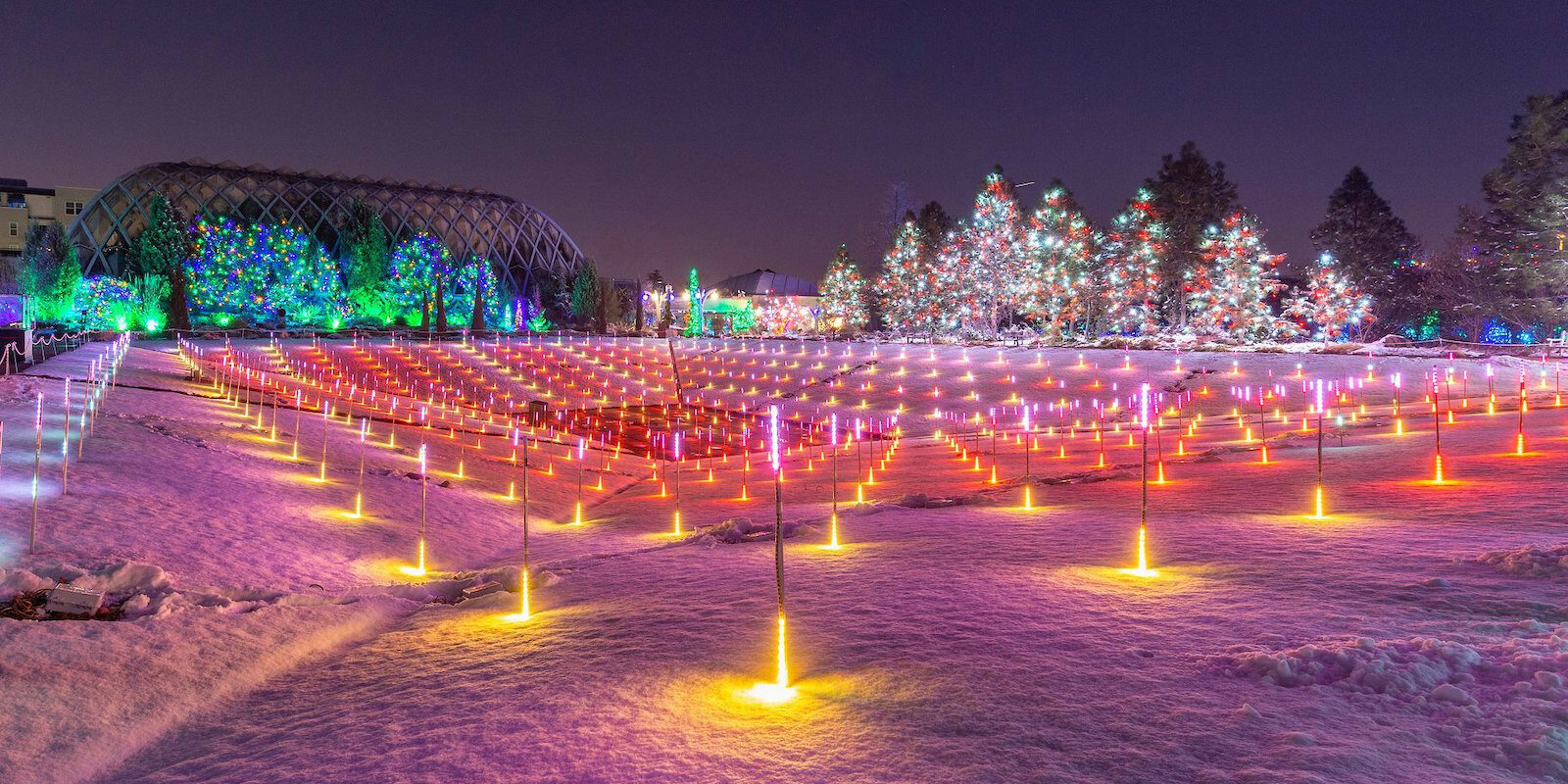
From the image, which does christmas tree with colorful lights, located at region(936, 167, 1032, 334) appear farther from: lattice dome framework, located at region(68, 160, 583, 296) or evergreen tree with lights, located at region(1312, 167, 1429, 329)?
lattice dome framework, located at region(68, 160, 583, 296)

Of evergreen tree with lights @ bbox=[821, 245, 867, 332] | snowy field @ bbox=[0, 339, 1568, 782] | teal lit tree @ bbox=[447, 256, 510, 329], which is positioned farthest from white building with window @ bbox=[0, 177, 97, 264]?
snowy field @ bbox=[0, 339, 1568, 782]

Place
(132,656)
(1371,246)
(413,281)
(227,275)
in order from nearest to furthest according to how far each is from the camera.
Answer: (132,656)
(1371,246)
(227,275)
(413,281)

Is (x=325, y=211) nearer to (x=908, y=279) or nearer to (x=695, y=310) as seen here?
(x=695, y=310)

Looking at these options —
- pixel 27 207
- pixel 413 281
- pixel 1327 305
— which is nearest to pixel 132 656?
pixel 1327 305

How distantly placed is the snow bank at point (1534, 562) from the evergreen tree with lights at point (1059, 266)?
5197 centimetres

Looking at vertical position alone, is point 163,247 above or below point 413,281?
above

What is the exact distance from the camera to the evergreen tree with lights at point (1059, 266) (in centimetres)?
5916

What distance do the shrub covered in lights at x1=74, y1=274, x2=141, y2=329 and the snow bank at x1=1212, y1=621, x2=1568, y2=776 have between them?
260 ft

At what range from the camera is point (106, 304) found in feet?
228

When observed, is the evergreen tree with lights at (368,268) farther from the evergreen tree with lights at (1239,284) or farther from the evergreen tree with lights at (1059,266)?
the evergreen tree with lights at (1239,284)

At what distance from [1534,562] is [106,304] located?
8524cm

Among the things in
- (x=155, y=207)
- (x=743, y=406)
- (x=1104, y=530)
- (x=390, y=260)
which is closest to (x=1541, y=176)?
(x=743, y=406)

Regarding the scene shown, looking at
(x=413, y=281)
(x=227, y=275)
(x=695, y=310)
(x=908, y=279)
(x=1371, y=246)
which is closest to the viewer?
(x=1371, y=246)

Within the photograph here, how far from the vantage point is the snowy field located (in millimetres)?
4934
